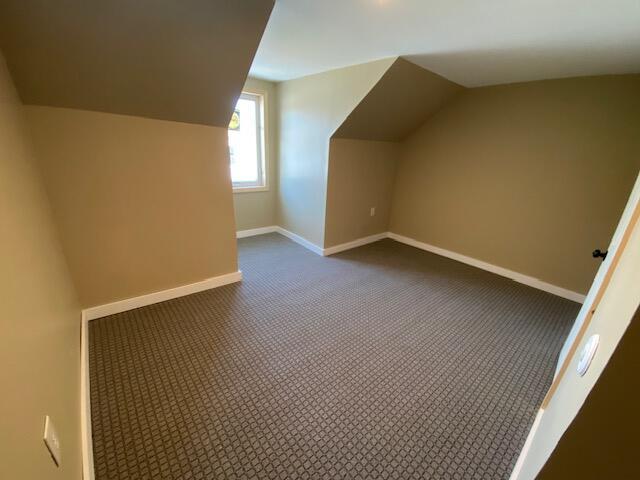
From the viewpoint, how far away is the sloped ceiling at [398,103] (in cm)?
227

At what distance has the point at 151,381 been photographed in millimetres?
1465

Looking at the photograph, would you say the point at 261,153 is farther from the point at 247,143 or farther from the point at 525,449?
the point at 525,449

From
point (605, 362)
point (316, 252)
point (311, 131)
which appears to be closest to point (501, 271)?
point (316, 252)

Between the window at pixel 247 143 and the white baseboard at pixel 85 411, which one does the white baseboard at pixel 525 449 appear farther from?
the window at pixel 247 143

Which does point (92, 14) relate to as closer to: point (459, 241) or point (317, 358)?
point (317, 358)

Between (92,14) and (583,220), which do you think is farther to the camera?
(583,220)

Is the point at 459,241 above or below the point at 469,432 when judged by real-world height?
above

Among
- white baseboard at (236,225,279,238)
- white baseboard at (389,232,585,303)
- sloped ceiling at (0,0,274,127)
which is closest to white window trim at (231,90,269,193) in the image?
white baseboard at (236,225,279,238)

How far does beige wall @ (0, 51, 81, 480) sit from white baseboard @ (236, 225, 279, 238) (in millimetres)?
2225

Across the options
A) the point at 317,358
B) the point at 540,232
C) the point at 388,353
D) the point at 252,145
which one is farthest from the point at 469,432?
the point at 252,145

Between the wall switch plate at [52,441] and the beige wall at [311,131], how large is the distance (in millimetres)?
2599

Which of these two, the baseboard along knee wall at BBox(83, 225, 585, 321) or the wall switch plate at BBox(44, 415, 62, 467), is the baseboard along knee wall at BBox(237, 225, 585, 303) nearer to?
the baseboard along knee wall at BBox(83, 225, 585, 321)

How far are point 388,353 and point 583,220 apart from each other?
2.19 meters

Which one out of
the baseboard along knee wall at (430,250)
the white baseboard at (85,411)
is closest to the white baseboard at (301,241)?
the baseboard along knee wall at (430,250)
